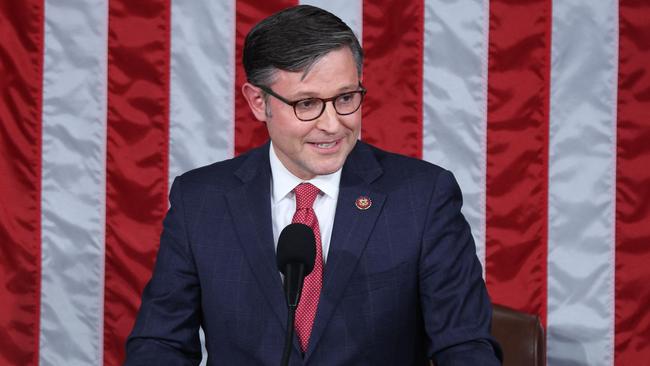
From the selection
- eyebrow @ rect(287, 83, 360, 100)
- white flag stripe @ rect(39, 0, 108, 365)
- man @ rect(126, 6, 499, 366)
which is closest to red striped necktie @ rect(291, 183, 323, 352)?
man @ rect(126, 6, 499, 366)

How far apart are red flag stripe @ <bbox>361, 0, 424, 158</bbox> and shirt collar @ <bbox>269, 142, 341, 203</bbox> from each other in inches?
37.9

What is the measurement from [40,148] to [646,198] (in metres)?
1.89

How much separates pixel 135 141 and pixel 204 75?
1.00 feet

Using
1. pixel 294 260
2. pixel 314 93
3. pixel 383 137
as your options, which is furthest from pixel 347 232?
pixel 383 137

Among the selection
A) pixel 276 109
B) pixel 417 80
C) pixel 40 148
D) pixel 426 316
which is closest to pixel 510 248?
pixel 417 80

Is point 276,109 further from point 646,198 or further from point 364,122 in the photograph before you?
point 646,198

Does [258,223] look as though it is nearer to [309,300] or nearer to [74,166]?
[309,300]

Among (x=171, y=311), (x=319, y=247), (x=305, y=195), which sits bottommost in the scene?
(x=171, y=311)

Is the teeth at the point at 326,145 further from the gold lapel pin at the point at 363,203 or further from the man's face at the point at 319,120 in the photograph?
the gold lapel pin at the point at 363,203

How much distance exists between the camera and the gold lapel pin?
185cm

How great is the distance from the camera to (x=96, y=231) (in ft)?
9.56

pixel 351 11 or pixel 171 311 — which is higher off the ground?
pixel 351 11

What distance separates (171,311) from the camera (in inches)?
72.4

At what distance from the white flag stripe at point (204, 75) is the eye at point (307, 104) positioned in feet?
3.89
